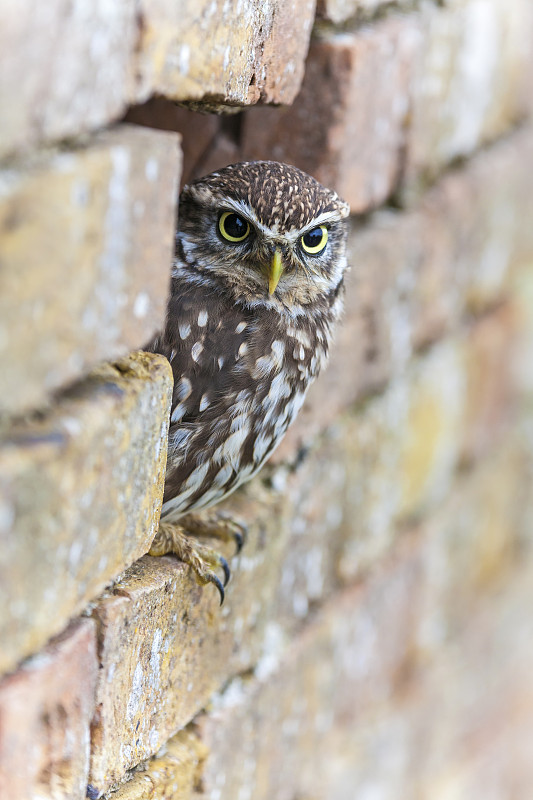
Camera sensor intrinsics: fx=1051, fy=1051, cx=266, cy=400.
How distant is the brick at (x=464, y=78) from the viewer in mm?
2178

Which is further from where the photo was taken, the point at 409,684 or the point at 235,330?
the point at 409,684

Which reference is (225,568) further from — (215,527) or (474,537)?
(474,537)

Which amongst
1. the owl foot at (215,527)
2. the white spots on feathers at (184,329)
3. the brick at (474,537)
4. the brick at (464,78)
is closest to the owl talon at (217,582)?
the owl foot at (215,527)

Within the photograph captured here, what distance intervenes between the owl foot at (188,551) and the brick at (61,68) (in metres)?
0.66

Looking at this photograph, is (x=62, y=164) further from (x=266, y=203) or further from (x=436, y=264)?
(x=436, y=264)

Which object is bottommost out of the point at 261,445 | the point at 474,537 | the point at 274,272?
the point at 474,537

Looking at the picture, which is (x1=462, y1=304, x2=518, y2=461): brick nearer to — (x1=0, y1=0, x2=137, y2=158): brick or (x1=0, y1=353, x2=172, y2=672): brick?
(x1=0, y1=353, x2=172, y2=672): brick

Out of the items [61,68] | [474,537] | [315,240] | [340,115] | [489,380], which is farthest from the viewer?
[474,537]

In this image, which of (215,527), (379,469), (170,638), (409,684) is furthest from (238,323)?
(409,684)

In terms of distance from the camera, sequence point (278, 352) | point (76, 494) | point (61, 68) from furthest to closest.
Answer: point (278, 352)
point (76, 494)
point (61, 68)

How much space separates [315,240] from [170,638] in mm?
665

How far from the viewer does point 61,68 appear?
91 centimetres

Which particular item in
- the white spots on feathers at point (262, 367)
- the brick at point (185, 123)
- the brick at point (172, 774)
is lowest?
the brick at point (172, 774)

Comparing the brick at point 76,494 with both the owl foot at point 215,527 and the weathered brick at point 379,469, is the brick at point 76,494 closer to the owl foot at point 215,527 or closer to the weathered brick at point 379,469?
the owl foot at point 215,527
